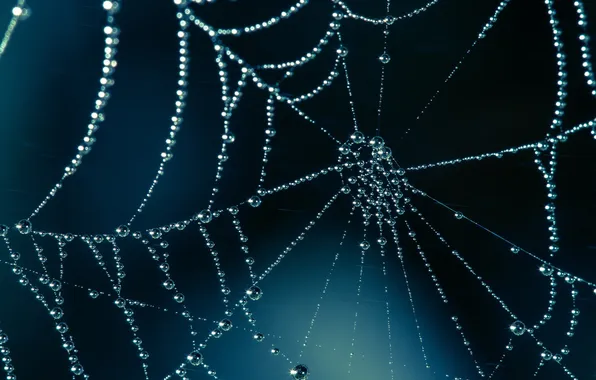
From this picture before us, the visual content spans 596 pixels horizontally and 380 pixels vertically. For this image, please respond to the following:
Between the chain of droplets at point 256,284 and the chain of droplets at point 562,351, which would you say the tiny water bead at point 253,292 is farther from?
the chain of droplets at point 562,351

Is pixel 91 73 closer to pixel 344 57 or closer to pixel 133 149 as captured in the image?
pixel 133 149

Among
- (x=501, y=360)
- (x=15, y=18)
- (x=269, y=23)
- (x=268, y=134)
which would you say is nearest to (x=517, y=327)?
(x=501, y=360)

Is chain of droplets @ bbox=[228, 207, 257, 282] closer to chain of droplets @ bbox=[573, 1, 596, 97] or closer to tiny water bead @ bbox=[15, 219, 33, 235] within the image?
tiny water bead @ bbox=[15, 219, 33, 235]

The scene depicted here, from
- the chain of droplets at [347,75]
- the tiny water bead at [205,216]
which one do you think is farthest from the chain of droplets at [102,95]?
the chain of droplets at [347,75]

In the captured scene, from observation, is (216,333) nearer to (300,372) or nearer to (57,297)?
(300,372)

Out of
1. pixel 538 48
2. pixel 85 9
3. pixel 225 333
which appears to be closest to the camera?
pixel 85 9

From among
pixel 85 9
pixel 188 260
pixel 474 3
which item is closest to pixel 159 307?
pixel 188 260

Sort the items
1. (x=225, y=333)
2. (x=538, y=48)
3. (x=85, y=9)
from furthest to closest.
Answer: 1. (x=225, y=333)
2. (x=538, y=48)
3. (x=85, y=9)
